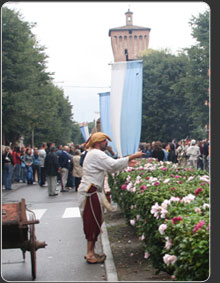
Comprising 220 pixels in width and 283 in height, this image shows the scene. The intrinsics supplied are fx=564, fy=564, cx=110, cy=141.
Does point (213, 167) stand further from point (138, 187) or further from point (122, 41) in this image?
point (122, 41)

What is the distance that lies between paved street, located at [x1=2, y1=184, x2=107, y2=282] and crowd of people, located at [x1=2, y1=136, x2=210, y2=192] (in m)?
4.62

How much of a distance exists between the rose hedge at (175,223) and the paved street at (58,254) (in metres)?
0.98

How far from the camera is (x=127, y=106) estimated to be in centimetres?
1451

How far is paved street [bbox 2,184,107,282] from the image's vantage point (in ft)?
24.3

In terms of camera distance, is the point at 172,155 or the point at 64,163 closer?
the point at 64,163

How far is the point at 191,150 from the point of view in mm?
27078

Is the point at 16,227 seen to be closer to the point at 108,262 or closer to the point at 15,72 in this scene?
the point at 108,262

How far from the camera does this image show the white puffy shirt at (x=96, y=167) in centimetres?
779

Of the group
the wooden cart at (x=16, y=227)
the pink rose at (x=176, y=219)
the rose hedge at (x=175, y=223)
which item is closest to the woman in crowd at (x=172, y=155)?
the rose hedge at (x=175, y=223)

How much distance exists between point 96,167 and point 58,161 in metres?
14.3

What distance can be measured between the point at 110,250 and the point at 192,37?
102 ft

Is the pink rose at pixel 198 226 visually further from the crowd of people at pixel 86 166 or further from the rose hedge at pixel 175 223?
the crowd of people at pixel 86 166

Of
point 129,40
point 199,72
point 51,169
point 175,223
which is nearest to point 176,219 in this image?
point 175,223

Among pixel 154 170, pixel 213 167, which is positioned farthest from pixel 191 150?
pixel 213 167
